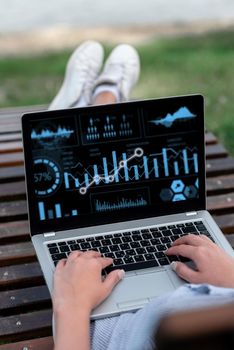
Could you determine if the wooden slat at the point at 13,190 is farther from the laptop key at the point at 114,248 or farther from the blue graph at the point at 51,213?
the laptop key at the point at 114,248

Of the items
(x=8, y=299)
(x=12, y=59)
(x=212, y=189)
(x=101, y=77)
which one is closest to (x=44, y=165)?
(x=8, y=299)

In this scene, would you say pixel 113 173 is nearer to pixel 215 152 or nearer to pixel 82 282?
pixel 82 282

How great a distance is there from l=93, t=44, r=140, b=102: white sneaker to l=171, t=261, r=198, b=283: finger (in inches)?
54.5

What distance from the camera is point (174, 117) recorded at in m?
1.85

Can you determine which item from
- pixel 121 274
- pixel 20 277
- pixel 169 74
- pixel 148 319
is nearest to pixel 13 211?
pixel 20 277

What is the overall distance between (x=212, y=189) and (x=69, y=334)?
42.1 inches

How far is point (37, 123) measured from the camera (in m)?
1.74

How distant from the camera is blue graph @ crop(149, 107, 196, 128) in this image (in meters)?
1.85

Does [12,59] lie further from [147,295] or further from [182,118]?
[147,295]

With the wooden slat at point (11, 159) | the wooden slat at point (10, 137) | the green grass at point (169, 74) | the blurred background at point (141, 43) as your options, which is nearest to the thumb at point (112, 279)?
the wooden slat at point (11, 159)

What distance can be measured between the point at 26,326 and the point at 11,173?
2.64 ft

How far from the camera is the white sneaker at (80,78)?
9.53 feet

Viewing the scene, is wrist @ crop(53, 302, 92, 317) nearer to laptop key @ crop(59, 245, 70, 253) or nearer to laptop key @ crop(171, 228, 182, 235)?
laptop key @ crop(59, 245, 70, 253)

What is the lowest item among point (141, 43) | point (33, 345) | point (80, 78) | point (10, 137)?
point (33, 345)
